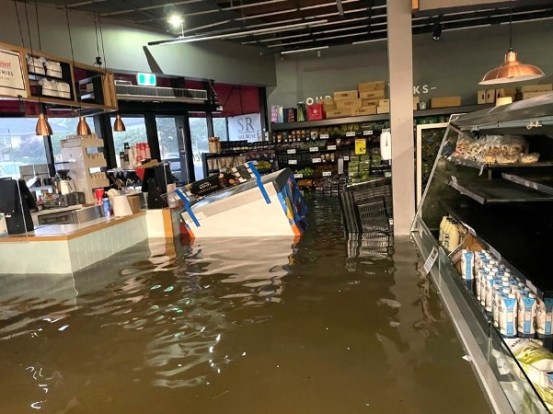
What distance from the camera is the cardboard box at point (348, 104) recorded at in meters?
10.1

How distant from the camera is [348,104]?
33.4 ft

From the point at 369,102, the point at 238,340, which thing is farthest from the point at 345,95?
the point at 238,340

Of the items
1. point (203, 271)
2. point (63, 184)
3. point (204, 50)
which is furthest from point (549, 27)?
point (63, 184)

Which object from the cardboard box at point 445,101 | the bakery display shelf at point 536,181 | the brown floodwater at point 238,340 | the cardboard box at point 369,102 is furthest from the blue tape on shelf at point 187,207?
the cardboard box at point 445,101

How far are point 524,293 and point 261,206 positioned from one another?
389cm

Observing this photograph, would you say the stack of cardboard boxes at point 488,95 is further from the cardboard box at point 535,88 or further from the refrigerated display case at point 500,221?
the refrigerated display case at point 500,221

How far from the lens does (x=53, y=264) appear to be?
473 cm

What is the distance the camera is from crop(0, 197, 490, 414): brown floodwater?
7.35 ft

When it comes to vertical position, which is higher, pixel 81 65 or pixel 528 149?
pixel 81 65

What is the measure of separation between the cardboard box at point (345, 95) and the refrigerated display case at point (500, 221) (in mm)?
6123

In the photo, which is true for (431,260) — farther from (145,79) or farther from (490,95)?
(490,95)

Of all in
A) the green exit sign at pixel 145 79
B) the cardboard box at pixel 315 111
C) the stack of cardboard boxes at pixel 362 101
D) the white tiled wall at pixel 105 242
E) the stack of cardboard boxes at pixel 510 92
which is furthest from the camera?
the cardboard box at pixel 315 111

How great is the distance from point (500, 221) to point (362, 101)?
7462 mm

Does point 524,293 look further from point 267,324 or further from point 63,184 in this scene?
point 63,184
